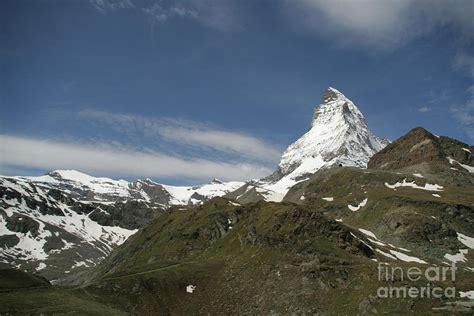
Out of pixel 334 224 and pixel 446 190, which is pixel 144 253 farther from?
pixel 446 190

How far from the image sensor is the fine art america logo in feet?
217

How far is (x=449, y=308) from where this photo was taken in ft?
198

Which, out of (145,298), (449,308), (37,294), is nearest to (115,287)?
(145,298)

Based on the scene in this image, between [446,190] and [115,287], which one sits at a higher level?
[446,190]

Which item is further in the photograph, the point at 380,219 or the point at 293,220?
the point at 380,219

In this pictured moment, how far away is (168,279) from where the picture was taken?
90312mm

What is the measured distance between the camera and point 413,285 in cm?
6856

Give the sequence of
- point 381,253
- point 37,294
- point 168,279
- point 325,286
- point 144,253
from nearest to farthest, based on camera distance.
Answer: point 37,294 < point 325,286 < point 168,279 < point 381,253 < point 144,253

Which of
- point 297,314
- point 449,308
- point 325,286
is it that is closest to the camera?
point 449,308

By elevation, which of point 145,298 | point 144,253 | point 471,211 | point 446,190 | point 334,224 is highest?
point 446,190

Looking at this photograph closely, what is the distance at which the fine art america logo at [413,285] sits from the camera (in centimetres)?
6606

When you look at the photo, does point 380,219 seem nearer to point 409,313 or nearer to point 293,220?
point 293,220

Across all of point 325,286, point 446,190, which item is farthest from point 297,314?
point 446,190

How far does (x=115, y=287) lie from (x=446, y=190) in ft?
453
